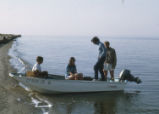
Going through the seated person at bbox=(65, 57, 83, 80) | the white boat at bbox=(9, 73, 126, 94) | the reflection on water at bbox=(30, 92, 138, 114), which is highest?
the seated person at bbox=(65, 57, 83, 80)

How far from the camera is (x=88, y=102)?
1098 centimetres

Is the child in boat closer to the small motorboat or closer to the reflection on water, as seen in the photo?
the small motorboat

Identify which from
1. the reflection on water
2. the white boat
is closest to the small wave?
the reflection on water

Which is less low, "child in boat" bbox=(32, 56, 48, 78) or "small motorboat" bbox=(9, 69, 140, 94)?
"child in boat" bbox=(32, 56, 48, 78)

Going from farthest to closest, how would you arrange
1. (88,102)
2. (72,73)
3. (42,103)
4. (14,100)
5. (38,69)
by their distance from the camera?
(72,73) → (38,69) → (88,102) → (14,100) → (42,103)

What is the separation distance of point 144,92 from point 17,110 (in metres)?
7.04

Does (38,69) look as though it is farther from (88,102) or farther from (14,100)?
(88,102)

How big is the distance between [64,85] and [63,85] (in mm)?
50

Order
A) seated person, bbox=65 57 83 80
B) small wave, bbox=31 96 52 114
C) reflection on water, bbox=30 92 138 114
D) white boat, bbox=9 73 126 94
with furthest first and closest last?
seated person, bbox=65 57 83 80 → white boat, bbox=9 73 126 94 → reflection on water, bbox=30 92 138 114 → small wave, bbox=31 96 52 114

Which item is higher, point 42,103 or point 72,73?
point 72,73

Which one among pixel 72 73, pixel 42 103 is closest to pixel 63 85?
pixel 72 73

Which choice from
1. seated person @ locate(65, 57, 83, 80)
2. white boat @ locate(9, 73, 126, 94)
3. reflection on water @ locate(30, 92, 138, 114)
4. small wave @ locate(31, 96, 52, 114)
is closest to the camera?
small wave @ locate(31, 96, 52, 114)

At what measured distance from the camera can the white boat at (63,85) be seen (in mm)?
11180

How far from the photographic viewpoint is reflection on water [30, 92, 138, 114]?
9703 mm
